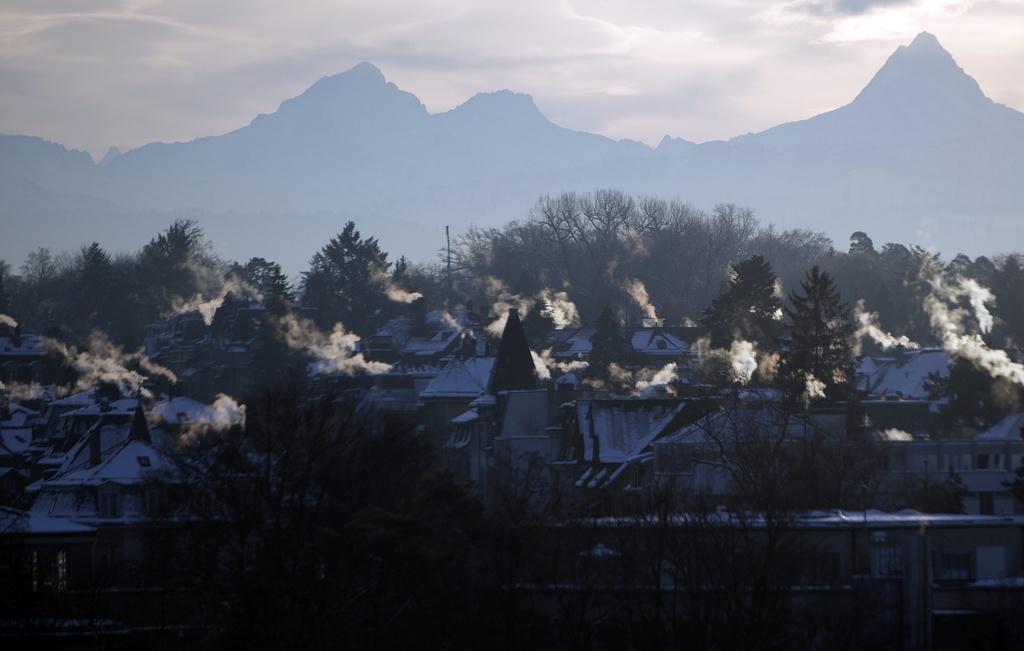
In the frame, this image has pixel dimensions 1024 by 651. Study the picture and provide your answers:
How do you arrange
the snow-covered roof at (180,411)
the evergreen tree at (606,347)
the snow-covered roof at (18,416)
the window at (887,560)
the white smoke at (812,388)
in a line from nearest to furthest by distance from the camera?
the window at (887,560), the white smoke at (812,388), the snow-covered roof at (180,411), the snow-covered roof at (18,416), the evergreen tree at (606,347)

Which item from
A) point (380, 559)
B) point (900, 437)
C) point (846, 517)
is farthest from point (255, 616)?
point (900, 437)

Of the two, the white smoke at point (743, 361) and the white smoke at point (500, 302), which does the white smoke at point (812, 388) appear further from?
the white smoke at point (500, 302)

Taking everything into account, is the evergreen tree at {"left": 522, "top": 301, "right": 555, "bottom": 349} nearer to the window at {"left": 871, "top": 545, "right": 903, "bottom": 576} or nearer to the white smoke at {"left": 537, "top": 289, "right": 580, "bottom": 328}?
the white smoke at {"left": 537, "top": 289, "right": 580, "bottom": 328}

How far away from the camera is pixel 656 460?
188 feet

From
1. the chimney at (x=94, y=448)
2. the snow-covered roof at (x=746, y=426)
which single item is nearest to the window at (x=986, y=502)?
the snow-covered roof at (x=746, y=426)

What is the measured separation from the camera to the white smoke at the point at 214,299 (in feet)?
399

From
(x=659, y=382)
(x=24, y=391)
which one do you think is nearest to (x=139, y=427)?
(x=659, y=382)

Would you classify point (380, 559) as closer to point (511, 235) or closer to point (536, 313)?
point (536, 313)

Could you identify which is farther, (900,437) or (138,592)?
(900,437)

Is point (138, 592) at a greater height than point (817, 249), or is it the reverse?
point (817, 249)

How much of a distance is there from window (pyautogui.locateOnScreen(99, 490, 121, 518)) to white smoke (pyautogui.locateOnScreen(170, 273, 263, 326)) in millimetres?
60222

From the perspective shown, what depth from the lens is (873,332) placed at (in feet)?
358

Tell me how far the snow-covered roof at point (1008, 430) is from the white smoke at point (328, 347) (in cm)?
3962

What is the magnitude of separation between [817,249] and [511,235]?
24.1 meters
